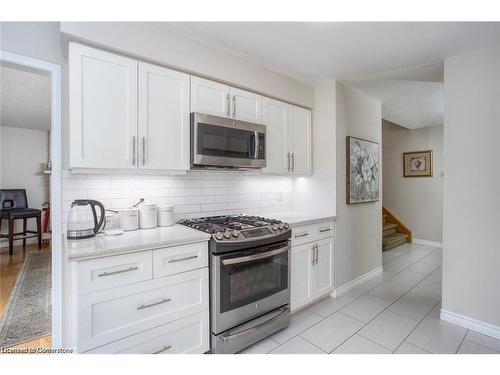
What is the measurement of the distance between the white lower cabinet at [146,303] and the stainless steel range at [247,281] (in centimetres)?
10

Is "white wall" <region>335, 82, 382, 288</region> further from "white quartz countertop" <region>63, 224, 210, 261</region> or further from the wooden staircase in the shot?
"white quartz countertop" <region>63, 224, 210, 261</region>

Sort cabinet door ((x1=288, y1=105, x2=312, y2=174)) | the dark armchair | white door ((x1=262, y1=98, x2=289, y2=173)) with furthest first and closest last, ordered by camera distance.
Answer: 1. the dark armchair
2. cabinet door ((x1=288, y1=105, x2=312, y2=174))
3. white door ((x1=262, y1=98, x2=289, y2=173))

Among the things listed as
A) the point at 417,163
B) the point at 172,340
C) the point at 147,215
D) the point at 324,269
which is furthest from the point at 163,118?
the point at 417,163

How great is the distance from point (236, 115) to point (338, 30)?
1.02 meters

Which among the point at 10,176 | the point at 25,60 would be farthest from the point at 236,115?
the point at 10,176

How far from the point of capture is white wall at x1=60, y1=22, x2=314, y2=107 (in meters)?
1.62

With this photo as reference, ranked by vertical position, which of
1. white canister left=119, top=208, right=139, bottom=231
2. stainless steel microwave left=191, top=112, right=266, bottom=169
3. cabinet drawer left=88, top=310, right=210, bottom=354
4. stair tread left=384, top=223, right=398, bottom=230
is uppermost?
stainless steel microwave left=191, top=112, right=266, bottom=169

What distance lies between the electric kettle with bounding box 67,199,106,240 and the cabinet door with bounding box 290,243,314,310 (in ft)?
5.29

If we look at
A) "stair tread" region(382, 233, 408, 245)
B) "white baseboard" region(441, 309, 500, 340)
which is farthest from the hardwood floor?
"stair tread" region(382, 233, 408, 245)

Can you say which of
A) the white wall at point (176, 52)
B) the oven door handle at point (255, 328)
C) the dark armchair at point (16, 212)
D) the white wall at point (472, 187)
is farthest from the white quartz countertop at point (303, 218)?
the dark armchair at point (16, 212)

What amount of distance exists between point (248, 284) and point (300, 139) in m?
1.70

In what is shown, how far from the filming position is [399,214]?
5711mm

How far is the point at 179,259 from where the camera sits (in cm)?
168

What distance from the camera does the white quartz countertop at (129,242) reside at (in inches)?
A: 54.8
